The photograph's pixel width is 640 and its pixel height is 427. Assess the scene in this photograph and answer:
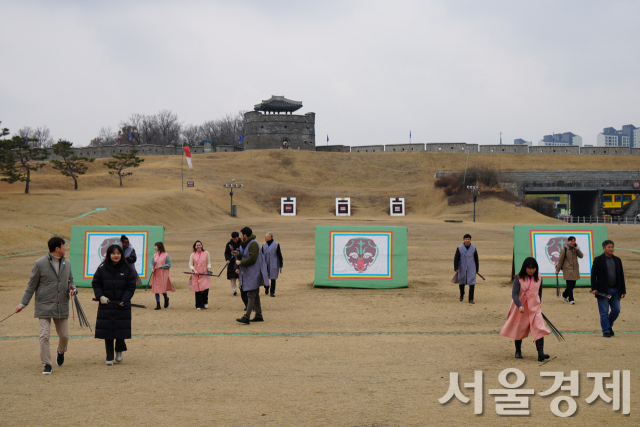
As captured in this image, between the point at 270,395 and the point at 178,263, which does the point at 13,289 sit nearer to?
the point at 178,263

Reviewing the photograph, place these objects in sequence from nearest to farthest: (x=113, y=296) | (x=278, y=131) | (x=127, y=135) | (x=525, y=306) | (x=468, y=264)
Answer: (x=113, y=296)
(x=525, y=306)
(x=468, y=264)
(x=278, y=131)
(x=127, y=135)

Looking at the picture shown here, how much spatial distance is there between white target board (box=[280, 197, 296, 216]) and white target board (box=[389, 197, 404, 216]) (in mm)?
11282

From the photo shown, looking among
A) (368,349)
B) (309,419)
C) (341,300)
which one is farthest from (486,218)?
(309,419)

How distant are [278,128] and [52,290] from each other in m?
86.9

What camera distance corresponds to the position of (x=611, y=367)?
7559 millimetres

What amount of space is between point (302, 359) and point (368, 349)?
124 centimetres

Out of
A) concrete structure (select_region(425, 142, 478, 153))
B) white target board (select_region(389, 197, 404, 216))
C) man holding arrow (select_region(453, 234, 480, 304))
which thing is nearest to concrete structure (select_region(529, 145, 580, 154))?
concrete structure (select_region(425, 142, 478, 153))

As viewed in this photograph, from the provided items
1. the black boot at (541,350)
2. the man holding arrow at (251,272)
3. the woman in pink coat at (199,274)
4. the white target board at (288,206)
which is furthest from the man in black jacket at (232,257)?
the white target board at (288,206)

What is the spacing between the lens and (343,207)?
62812mm

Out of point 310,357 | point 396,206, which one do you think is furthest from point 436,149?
point 310,357

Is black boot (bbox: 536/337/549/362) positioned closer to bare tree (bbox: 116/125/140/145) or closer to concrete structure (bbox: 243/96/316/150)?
concrete structure (bbox: 243/96/316/150)

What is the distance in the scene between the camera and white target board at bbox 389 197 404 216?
205 feet

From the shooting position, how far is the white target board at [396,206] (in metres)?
62.4

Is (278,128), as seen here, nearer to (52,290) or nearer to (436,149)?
(436,149)
